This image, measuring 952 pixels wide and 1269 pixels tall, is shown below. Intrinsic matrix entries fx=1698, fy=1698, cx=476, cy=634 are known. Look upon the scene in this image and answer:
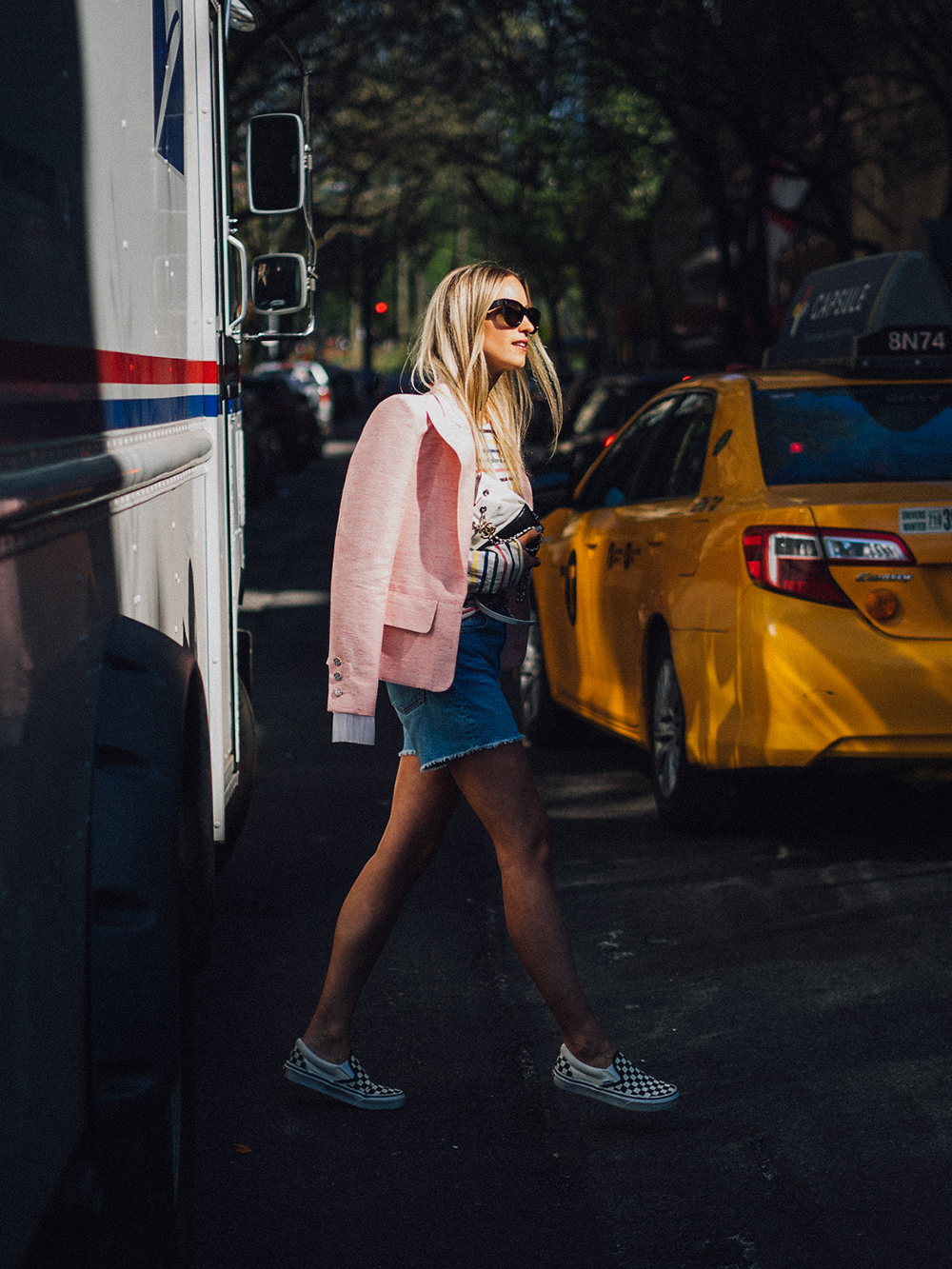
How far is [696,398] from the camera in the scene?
692 cm

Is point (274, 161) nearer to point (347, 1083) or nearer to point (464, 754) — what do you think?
point (464, 754)

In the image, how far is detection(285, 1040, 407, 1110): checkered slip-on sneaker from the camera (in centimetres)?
397

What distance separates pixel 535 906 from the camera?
3.89 meters

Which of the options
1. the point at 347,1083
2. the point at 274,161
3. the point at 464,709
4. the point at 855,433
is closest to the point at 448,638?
the point at 464,709

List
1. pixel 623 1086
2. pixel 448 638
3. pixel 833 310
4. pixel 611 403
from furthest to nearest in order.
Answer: pixel 611 403 → pixel 833 310 → pixel 623 1086 → pixel 448 638

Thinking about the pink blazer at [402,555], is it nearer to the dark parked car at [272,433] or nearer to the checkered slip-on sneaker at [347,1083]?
the checkered slip-on sneaker at [347,1083]

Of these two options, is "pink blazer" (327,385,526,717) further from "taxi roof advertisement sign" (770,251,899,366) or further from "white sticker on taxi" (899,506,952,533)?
"taxi roof advertisement sign" (770,251,899,366)

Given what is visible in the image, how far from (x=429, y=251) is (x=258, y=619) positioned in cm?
7830

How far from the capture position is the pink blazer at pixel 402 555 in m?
3.75

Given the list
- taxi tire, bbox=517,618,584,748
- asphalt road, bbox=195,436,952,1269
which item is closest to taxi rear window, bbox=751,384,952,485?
asphalt road, bbox=195,436,952,1269

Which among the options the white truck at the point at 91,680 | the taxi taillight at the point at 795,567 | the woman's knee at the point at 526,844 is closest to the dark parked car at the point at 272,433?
the taxi taillight at the point at 795,567

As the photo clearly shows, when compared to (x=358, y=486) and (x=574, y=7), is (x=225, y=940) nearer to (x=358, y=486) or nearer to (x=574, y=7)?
(x=358, y=486)

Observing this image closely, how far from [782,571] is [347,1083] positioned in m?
2.53

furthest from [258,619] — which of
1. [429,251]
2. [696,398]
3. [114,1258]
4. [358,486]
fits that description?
[429,251]
